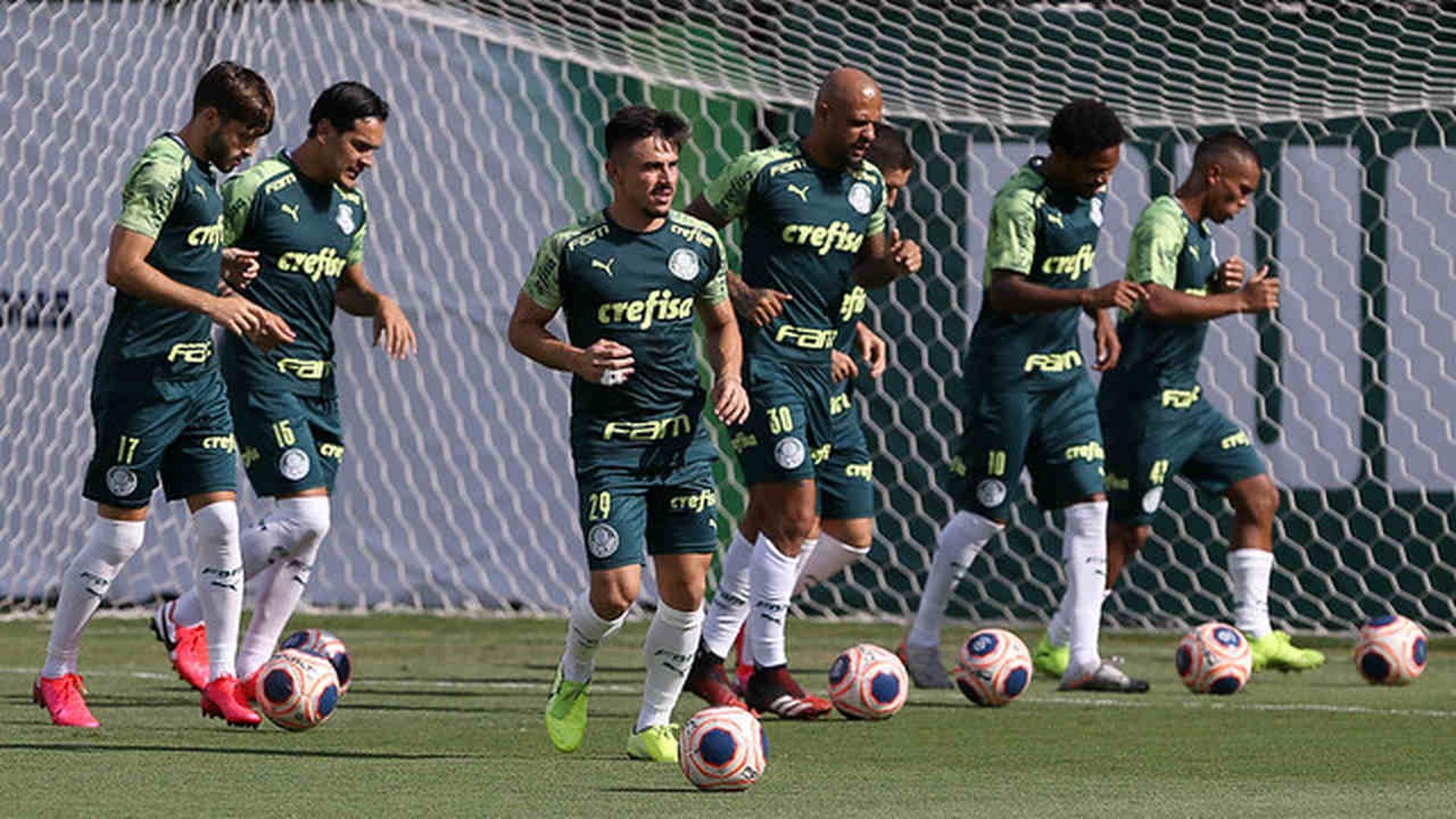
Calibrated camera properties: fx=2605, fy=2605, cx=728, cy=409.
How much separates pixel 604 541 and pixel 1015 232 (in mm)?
2760

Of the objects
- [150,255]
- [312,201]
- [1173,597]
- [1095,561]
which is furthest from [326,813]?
[1173,597]

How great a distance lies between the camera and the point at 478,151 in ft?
45.1

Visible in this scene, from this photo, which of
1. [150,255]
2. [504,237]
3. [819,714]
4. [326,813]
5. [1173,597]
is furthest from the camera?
[504,237]

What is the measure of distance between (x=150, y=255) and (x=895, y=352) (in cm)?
614

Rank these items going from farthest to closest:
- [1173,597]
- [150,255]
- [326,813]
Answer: [1173,597]
[150,255]
[326,813]

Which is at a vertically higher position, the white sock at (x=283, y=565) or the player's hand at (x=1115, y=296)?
the player's hand at (x=1115, y=296)

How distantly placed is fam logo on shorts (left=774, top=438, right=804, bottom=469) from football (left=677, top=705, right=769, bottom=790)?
208 cm

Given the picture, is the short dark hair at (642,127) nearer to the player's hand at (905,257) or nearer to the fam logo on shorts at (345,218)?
the player's hand at (905,257)

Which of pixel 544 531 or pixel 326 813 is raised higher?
pixel 326 813

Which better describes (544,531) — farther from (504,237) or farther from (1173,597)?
(1173,597)

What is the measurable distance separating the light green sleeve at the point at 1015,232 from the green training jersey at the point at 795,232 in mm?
744

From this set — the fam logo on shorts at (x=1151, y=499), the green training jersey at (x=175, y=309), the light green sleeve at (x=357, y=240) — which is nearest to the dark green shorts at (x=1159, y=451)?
the fam logo on shorts at (x=1151, y=499)

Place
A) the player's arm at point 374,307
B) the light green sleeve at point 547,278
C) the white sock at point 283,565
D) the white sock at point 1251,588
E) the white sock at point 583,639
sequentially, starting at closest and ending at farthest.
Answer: the light green sleeve at point 547,278 < the white sock at point 583,639 < the white sock at point 283,565 < the player's arm at point 374,307 < the white sock at point 1251,588

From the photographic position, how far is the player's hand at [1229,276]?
9.58 metres
